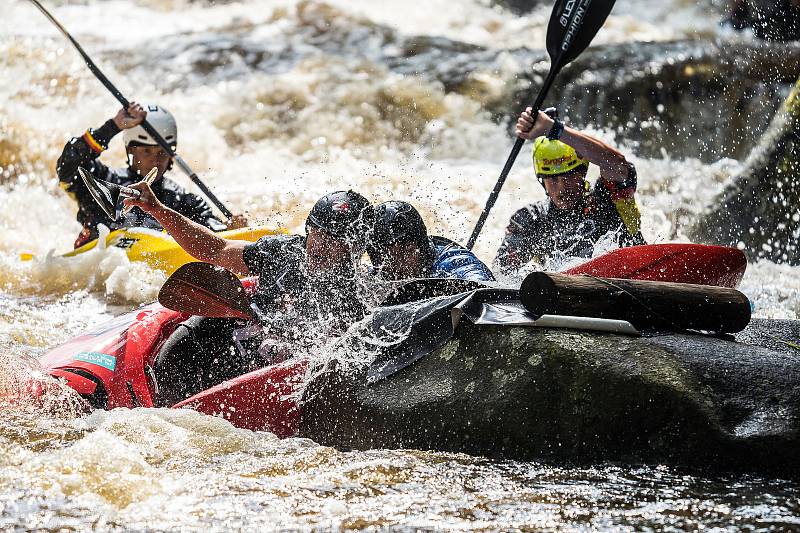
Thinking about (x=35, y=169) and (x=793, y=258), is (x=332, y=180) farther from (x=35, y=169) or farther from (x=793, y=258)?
(x=793, y=258)

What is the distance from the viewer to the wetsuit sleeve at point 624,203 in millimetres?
5953

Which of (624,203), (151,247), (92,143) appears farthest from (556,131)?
(92,143)

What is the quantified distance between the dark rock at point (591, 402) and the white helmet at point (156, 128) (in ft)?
14.6

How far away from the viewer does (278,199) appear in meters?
10.6

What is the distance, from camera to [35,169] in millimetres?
11234

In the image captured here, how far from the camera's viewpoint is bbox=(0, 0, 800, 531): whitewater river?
3.02 metres

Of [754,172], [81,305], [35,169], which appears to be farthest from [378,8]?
[81,305]

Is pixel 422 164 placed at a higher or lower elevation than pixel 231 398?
higher

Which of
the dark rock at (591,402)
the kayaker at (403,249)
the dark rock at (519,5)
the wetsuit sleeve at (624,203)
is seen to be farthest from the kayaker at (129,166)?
the dark rock at (519,5)

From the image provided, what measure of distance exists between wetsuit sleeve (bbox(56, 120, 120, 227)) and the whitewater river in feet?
1.61

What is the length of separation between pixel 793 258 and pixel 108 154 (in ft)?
26.1

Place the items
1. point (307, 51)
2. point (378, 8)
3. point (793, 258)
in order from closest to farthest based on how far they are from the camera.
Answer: point (793, 258) < point (307, 51) < point (378, 8)

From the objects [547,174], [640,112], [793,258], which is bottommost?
[793,258]

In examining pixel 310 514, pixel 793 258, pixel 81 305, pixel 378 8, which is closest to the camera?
pixel 310 514
